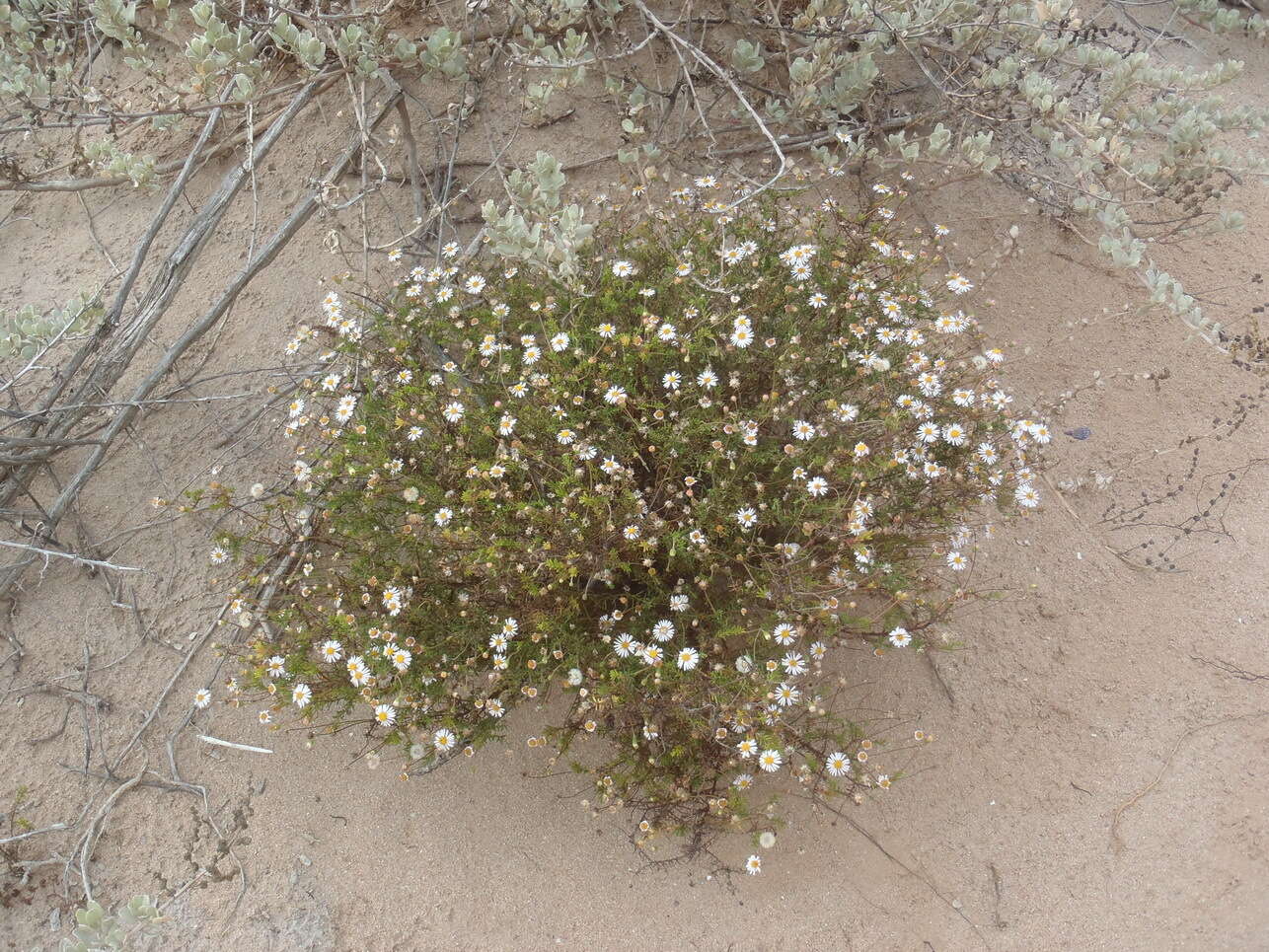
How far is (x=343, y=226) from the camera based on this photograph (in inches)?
149

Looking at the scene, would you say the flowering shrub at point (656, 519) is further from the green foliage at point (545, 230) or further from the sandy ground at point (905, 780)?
the sandy ground at point (905, 780)

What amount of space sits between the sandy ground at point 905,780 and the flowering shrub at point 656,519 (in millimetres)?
218

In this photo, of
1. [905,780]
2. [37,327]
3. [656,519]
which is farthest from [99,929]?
[905,780]

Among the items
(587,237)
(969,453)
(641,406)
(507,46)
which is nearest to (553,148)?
(507,46)

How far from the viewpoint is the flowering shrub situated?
2.29 m

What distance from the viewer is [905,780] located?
2602mm

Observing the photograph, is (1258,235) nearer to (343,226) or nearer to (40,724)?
(343,226)

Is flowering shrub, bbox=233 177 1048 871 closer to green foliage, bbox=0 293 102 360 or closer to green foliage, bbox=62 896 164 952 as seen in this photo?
green foliage, bbox=62 896 164 952

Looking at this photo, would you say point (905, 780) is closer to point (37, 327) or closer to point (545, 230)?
point (545, 230)

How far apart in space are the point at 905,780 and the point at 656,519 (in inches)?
42.7

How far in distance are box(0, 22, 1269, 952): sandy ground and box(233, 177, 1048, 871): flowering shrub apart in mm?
218

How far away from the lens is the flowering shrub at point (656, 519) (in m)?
2.29

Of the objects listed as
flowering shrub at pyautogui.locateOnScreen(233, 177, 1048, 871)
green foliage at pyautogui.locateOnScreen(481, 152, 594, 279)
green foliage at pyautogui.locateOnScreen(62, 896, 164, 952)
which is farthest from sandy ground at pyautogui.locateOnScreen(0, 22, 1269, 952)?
green foliage at pyautogui.locateOnScreen(481, 152, 594, 279)

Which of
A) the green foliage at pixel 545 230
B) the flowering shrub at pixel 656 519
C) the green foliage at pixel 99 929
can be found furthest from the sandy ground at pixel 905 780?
the green foliage at pixel 545 230
